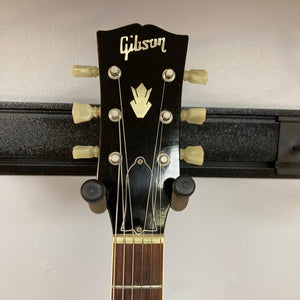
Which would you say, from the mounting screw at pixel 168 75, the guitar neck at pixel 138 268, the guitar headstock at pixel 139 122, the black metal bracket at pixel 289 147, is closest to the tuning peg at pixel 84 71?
the guitar headstock at pixel 139 122

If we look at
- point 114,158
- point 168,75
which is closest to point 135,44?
point 168,75

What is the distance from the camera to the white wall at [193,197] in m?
0.59

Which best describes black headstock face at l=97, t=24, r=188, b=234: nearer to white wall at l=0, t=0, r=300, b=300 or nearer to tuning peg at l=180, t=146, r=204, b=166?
tuning peg at l=180, t=146, r=204, b=166

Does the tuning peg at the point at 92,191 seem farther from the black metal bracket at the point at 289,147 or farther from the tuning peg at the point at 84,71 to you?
the black metal bracket at the point at 289,147

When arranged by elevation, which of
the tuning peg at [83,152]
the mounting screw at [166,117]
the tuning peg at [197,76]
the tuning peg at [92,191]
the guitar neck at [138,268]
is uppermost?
the tuning peg at [197,76]

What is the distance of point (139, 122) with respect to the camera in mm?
453

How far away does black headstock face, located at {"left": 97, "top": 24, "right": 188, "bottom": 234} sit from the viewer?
0.45 meters

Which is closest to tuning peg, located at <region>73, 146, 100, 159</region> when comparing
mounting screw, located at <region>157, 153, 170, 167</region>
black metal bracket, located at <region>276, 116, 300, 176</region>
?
mounting screw, located at <region>157, 153, 170, 167</region>

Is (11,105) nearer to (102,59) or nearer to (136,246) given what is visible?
(102,59)

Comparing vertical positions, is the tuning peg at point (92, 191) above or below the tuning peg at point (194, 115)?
below

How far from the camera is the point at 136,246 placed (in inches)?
18.0

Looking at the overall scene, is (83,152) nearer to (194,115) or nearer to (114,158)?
(114,158)

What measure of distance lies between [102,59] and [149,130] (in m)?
0.14

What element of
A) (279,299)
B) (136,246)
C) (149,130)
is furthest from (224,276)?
(149,130)
